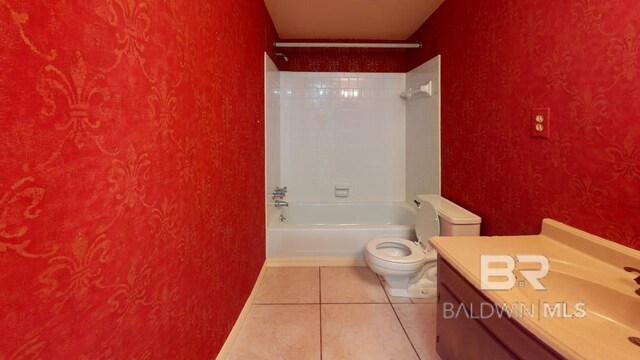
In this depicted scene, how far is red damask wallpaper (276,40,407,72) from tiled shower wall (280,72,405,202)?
0.10 metres

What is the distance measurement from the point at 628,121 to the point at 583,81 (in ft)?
0.81

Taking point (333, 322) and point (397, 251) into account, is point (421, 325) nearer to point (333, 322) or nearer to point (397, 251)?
point (333, 322)

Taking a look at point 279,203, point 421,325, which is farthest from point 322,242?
point 421,325

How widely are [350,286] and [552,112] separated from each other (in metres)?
1.82

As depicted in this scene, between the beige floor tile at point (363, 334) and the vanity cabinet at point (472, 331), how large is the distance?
476mm

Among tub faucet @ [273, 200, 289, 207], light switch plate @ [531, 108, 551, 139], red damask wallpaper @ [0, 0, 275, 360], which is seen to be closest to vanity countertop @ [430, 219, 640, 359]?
light switch plate @ [531, 108, 551, 139]

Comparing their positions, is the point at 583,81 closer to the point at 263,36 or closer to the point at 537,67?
the point at 537,67

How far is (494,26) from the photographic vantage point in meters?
1.79

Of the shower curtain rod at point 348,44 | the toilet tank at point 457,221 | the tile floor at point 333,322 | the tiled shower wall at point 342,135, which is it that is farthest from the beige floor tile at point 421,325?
the shower curtain rod at point 348,44

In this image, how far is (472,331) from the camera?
107cm

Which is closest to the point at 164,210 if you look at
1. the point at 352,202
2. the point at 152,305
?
the point at 152,305

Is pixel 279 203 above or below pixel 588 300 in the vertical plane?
above

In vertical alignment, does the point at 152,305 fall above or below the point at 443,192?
below

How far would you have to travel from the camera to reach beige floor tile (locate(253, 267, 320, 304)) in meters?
2.29
